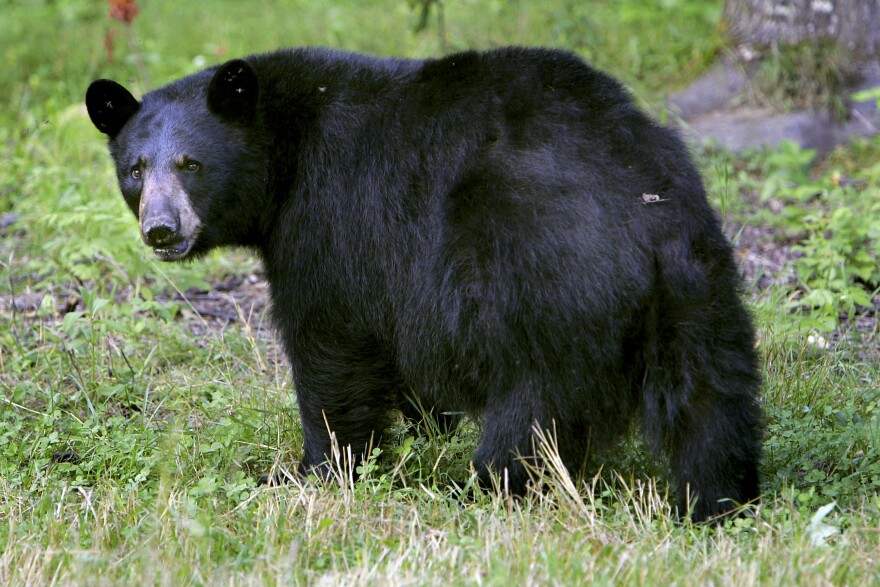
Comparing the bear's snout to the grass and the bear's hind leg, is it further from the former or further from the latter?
the bear's hind leg

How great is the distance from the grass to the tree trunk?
28.4 inches

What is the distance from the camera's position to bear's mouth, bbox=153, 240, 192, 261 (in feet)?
13.4

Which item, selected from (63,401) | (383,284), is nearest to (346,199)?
(383,284)

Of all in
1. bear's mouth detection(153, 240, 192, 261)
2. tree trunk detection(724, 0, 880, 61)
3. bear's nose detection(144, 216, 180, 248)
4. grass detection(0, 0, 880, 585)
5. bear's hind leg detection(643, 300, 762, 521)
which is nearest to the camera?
grass detection(0, 0, 880, 585)

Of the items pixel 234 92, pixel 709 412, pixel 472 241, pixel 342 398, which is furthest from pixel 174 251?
pixel 709 412

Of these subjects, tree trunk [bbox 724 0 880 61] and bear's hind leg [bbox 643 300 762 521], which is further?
tree trunk [bbox 724 0 880 61]

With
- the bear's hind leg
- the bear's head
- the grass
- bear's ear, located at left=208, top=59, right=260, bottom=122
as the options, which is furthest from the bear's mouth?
the bear's hind leg

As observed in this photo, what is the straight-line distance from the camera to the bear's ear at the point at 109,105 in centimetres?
418

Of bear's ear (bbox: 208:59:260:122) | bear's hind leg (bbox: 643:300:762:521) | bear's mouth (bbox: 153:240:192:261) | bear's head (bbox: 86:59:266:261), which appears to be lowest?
bear's hind leg (bbox: 643:300:762:521)

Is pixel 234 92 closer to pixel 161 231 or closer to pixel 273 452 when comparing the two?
pixel 161 231

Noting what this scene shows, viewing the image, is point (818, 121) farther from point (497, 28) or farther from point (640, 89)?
point (497, 28)

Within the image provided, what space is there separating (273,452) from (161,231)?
3.50 ft

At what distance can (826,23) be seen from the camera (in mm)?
7676

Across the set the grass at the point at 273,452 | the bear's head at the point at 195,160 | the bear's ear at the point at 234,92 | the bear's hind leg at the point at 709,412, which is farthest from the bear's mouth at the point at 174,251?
the bear's hind leg at the point at 709,412
